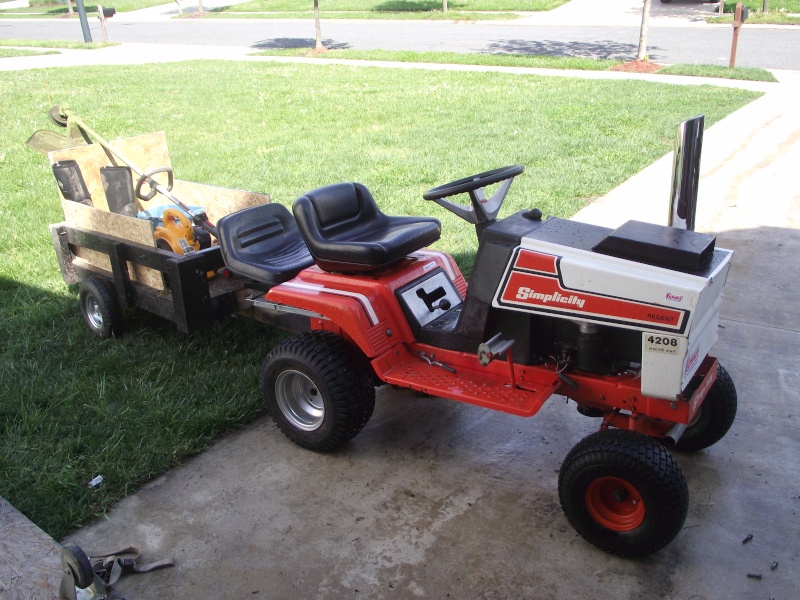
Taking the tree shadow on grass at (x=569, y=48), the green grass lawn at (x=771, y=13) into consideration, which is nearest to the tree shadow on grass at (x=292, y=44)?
the tree shadow on grass at (x=569, y=48)

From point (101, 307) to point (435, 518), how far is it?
2.46 m

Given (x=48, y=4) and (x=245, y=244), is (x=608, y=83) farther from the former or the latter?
(x=48, y=4)

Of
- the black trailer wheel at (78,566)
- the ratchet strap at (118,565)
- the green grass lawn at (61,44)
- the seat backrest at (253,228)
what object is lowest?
the ratchet strap at (118,565)

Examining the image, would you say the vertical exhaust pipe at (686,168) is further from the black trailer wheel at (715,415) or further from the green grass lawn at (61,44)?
the green grass lawn at (61,44)

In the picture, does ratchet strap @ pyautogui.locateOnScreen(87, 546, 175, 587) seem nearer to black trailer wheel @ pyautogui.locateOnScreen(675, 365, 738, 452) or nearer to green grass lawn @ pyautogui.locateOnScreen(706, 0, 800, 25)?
black trailer wheel @ pyautogui.locateOnScreen(675, 365, 738, 452)

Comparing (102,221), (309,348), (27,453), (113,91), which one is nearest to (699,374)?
(309,348)

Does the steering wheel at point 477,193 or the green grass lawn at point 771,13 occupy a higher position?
→ the steering wheel at point 477,193

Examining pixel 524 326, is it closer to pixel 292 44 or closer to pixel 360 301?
pixel 360 301

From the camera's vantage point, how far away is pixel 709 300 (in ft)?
9.01

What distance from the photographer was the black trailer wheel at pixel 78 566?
248 centimetres

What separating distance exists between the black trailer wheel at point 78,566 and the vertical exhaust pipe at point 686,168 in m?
2.41

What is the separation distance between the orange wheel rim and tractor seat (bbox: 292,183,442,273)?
129 cm

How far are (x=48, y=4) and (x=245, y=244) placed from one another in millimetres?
37650

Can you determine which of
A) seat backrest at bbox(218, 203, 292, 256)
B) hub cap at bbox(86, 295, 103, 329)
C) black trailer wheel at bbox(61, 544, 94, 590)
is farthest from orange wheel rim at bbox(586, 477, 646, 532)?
hub cap at bbox(86, 295, 103, 329)
